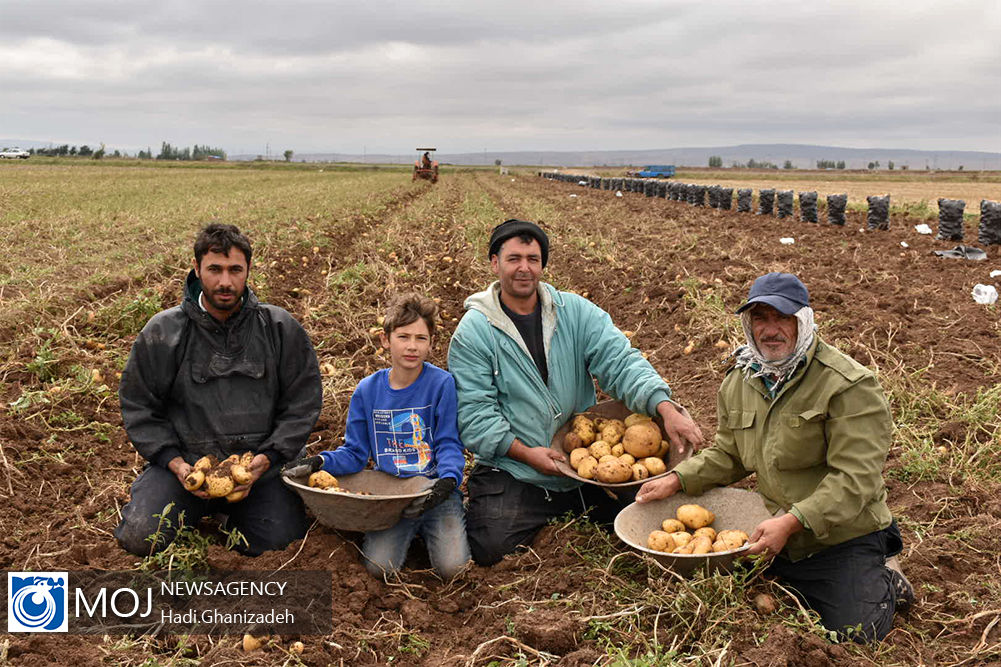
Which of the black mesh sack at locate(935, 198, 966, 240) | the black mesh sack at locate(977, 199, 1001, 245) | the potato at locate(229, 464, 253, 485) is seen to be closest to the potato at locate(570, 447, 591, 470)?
the potato at locate(229, 464, 253, 485)

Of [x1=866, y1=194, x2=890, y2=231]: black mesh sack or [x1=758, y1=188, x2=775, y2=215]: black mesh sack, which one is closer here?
[x1=866, y1=194, x2=890, y2=231]: black mesh sack

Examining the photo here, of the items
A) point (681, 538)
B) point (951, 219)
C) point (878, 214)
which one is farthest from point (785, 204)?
point (681, 538)

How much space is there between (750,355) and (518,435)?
129 cm

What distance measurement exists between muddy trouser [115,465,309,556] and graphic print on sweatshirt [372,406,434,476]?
1.64 ft

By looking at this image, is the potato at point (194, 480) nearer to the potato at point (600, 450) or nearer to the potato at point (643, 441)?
the potato at point (600, 450)

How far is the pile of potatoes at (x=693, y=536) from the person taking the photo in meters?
3.13

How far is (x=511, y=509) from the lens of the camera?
3.89m

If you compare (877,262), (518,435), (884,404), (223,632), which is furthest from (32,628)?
(877,262)

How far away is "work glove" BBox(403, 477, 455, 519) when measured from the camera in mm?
3514

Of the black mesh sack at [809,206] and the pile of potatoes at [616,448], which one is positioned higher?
the black mesh sack at [809,206]

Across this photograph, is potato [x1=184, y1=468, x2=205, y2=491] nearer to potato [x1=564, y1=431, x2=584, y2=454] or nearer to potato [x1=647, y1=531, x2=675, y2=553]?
potato [x1=564, y1=431, x2=584, y2=454]

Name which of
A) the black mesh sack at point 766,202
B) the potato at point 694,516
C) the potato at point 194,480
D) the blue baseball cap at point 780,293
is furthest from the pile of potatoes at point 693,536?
the black mesh sack at point 766,202

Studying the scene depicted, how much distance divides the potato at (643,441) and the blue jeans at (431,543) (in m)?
0.89

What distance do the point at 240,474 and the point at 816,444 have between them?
8.03ft
